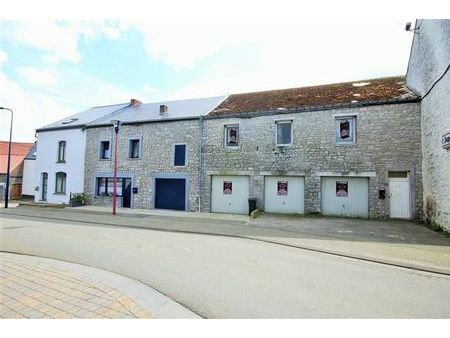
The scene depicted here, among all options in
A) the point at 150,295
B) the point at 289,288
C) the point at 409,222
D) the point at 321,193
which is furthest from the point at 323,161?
the point at 150,295

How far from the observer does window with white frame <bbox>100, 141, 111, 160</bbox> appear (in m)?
19.7

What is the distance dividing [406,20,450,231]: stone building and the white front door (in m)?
0.72

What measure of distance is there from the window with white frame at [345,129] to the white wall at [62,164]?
17.3 meters

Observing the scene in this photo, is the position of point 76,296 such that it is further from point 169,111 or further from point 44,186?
point 44,186

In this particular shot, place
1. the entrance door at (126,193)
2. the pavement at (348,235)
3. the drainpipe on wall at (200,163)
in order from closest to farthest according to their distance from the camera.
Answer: the pavement at (348,235)
the drainpipe on wall at (200,163)
the entrance door at (126,193)

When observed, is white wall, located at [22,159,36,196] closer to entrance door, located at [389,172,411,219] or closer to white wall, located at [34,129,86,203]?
white wall, located at [34,129,86,203]

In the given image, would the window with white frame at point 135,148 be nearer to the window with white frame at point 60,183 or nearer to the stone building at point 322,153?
the stone building at point 322,153

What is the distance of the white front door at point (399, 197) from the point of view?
12812 millimetres

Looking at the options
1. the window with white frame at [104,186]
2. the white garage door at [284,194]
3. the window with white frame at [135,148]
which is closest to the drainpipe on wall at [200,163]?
the white garage door at [284,194]

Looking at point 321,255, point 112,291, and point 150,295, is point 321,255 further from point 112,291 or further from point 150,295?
point 112,291

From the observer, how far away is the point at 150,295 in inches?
169

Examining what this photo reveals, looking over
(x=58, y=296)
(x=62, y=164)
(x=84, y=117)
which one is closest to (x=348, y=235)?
(x=58, y=296)

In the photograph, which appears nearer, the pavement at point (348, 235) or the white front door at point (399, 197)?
the pavement at point (348, 235)

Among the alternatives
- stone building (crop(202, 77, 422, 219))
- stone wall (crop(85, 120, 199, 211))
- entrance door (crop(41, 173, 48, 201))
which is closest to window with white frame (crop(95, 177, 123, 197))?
stone wall (crop(85, 120, 199, 211))
